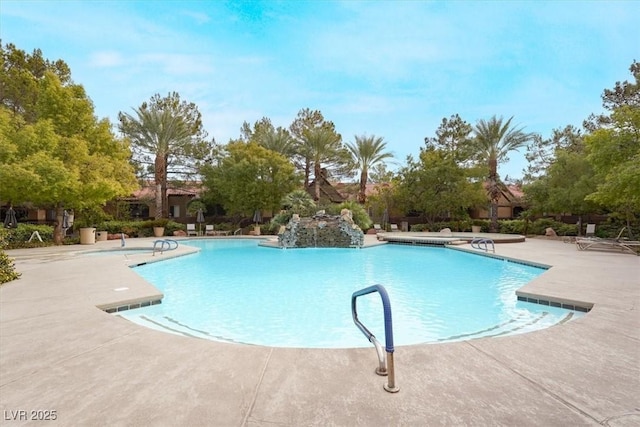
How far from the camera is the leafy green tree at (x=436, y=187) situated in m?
26.0

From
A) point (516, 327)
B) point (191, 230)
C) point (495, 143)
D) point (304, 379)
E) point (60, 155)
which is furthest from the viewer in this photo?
point (495, 143)

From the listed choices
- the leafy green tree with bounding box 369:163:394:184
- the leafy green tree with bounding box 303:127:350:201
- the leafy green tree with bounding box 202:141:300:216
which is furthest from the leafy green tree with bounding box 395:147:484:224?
the leafy green tree with bounding box 202:141:300:216

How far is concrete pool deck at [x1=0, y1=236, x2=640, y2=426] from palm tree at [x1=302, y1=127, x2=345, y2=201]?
25017 millimetres

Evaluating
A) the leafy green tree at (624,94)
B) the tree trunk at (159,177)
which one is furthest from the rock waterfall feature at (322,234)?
the leafy green tree at (624,94)

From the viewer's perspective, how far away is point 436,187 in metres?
27.1

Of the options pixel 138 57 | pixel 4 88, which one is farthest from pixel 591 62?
pixel 4 88

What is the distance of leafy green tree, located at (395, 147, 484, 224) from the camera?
26.0 metres

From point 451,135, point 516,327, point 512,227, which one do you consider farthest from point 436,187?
point 516,327

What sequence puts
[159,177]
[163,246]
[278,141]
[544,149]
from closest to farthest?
[163,246]
[159,177]
[278,141]
[544,149]

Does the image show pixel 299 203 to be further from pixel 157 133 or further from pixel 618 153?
pixel 618 153

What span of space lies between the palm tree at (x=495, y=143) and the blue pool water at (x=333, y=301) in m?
14.8

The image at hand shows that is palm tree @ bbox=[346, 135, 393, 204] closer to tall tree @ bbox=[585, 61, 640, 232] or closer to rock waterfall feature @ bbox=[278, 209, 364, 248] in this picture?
rock waterfall feature @ bbox=[278, 209, 364, 248]

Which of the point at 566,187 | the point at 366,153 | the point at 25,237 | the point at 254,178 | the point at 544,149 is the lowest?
the point at 25,237

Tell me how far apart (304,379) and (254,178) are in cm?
2364
